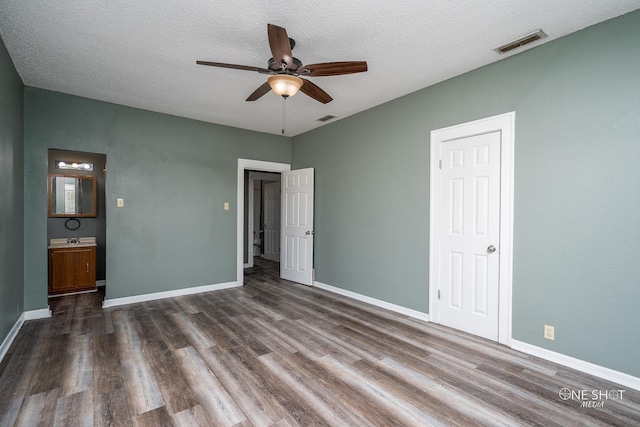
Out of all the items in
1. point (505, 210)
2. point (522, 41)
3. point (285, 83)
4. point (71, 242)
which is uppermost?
point (522, 41)

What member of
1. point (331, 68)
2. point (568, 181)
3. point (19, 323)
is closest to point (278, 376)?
point (331, 68)

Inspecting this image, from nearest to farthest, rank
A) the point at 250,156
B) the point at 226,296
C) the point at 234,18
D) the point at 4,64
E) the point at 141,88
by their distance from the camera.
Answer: the point at 234,18, the point at 4,64, the point at 141,88, the point at 226,296, the point at 250,156

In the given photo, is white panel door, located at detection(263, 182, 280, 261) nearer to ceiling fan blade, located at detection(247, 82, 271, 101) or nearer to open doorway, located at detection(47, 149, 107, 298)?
open doorway, located at detection(47, 149, 107, 298)

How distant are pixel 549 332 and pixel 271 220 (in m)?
6.78

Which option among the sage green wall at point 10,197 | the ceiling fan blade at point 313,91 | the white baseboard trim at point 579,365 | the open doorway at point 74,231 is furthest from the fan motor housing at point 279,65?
the open doorway at point 74,231

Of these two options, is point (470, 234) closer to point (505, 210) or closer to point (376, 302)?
point (505, 210)

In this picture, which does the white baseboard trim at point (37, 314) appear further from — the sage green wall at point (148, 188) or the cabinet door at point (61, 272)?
the cabinet door at point (61, 272)

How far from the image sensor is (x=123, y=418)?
6.06 ft

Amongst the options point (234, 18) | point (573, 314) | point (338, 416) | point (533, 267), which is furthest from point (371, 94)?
point (338, 416)

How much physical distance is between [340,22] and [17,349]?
13.4 ft

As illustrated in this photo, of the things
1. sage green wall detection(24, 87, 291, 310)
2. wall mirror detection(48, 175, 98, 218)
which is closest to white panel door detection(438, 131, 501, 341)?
sage green wall detection(24, 87, 291, 310)

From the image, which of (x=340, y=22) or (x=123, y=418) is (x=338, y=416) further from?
(x=340, y=22)

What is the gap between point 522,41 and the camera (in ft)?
8.39

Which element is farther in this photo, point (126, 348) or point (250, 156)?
point (250, 156)
